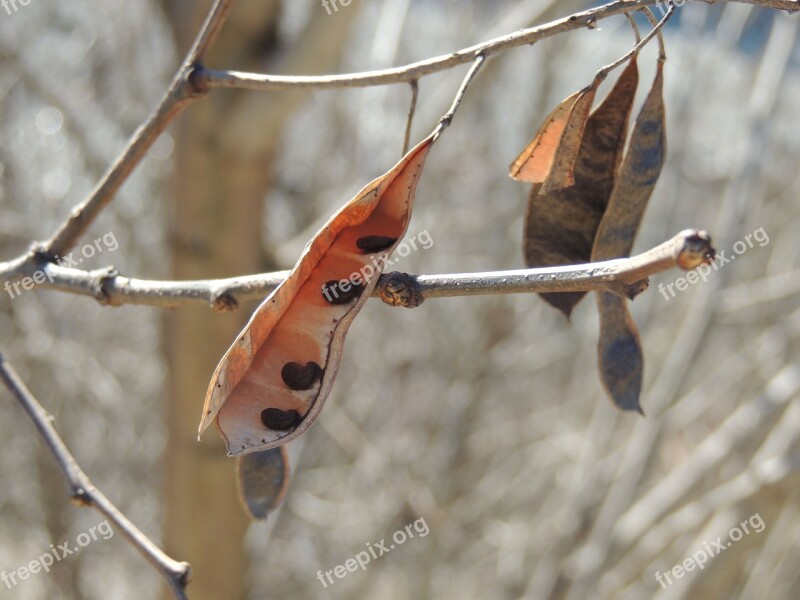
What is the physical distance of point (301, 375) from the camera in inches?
23.4

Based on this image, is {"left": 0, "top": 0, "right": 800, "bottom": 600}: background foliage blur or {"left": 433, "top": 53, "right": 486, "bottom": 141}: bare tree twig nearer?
{"left": 433, "top": 53, "right": 486, "bottom": 141}: bare tree twig

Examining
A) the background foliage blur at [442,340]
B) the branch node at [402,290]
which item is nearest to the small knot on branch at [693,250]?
the branch node at [402,290]

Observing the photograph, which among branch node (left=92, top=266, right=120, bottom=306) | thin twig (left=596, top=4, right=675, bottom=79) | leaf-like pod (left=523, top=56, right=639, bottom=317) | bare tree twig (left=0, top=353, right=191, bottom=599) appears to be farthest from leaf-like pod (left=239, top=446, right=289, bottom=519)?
thin twig (left=596, top=4, right=675, bottom=79)

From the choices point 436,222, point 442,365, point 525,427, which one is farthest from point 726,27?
point 525,427

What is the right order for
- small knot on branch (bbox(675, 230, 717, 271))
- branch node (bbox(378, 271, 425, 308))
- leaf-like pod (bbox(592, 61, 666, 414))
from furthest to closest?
1. leaf-like pod (bbox(592, 61, 666, 414))
2. branch node (bbox(378, 271, 425, 308))
3. small knot on branch (bbox(675, 230, 717, 271))

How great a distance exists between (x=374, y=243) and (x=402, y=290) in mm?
54

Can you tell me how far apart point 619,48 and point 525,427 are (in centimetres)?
203

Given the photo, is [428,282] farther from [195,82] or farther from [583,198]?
[195,82]

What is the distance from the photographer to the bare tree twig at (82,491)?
2.25 ft

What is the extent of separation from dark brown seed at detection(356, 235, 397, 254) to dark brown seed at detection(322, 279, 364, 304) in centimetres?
3

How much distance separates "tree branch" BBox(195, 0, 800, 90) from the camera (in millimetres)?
595

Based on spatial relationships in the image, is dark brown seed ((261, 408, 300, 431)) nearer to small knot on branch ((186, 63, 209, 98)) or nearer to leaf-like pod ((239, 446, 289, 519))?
leaf-like pod ((239, 446, 289, 519))

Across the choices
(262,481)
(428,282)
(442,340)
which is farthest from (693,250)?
(442,340)

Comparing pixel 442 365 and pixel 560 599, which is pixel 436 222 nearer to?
pixel 442 365
